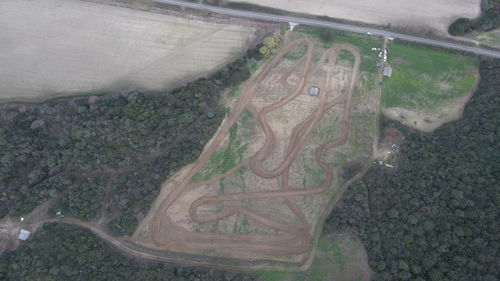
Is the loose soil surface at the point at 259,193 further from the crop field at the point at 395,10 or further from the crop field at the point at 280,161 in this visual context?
the crop field at the point at 395,10

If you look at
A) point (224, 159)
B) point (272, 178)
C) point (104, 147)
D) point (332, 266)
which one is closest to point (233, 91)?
point (224, 159)

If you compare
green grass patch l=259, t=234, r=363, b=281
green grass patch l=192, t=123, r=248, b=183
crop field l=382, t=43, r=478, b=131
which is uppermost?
crop field l=382, t=43, r=478, b=131

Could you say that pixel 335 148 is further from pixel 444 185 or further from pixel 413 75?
pixel 413 75

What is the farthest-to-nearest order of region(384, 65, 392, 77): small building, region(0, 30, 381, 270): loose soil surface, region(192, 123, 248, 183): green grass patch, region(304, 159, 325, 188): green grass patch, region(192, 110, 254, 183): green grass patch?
region(384, 65, 392, 77): small building
region(192, 110, 254, 183): green grass patch
region(192, 123, 248, 183): green grass patch
region(304, 159, 325, 188): green grass patch
region(0, 30, 381, 270): loose soil surface

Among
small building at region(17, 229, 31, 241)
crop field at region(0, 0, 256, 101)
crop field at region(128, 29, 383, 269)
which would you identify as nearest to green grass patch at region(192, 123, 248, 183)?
crop field at region(128, 29, 383, 269)

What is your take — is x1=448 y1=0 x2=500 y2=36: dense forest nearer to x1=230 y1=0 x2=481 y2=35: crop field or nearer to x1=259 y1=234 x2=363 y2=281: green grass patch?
x1=230 y1=0 x2=481 y2=35: crop field

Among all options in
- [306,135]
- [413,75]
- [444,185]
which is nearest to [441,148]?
[444,185]

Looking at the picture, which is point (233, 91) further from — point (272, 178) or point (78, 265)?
point (78, 265)
